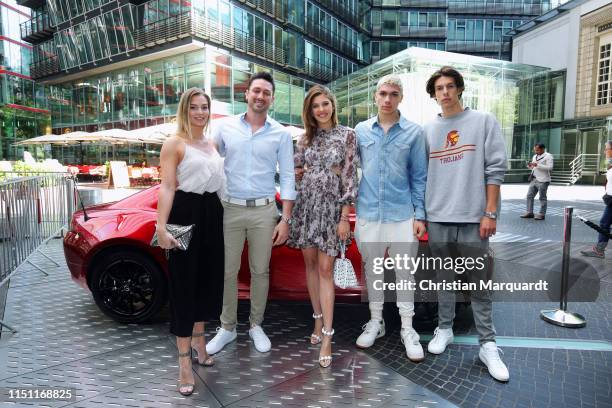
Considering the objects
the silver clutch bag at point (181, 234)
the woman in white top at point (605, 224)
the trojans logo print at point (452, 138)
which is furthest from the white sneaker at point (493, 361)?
the woman in white top at point (605, 224)

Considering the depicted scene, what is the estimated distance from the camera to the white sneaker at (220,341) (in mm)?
3369

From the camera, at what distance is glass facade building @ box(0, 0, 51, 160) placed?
3644 cm

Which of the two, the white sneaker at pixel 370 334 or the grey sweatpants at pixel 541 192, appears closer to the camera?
the white sneaker at pixel 370 334

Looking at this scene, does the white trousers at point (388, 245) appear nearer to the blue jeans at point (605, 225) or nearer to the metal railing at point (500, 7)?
the blue jeans at point (605, 225)

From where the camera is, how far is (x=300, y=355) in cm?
339

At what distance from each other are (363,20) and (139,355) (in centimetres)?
4460

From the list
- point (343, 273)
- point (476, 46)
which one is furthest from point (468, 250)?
point (476, 46)

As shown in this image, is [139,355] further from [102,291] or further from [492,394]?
[492,394]

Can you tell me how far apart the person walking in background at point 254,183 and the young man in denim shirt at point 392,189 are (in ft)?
1.98

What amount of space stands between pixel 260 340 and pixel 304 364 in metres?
0.45

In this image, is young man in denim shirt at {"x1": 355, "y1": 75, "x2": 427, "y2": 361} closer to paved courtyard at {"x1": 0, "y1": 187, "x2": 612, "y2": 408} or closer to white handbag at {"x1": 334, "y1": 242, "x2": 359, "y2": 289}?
white handbag at {"x1": 334, "y1": 242, "x2": 359, "y2": 289}

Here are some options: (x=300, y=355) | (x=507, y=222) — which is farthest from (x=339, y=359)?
(x=507, y=222)

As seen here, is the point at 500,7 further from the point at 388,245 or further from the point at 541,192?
the point at 388,245

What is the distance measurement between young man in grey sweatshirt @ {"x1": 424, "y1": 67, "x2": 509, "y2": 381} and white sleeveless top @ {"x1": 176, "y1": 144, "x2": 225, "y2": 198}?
65.6 inches
